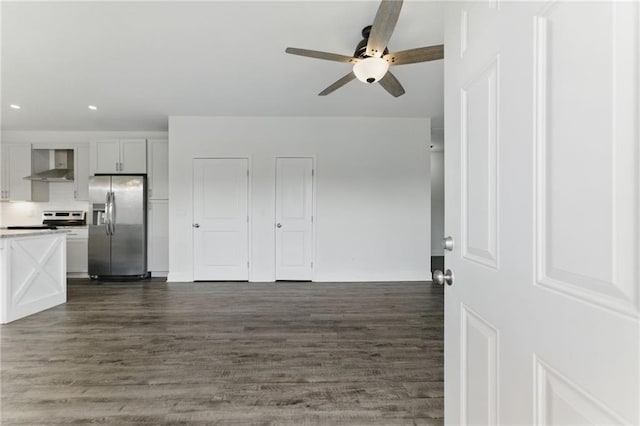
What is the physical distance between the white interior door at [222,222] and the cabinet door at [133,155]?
128cm

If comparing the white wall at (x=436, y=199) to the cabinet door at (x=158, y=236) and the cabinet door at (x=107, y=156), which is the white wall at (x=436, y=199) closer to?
the cabinet door at (x=158, y=236)

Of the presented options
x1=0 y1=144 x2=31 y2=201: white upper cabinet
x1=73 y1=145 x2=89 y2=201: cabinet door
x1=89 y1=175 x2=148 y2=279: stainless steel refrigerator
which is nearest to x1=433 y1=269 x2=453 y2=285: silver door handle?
x1=89 y1=175 x2=148 y2=279: stainless steel refrigerator

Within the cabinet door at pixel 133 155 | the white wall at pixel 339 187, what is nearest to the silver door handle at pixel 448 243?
the white wall at pixel 339 187

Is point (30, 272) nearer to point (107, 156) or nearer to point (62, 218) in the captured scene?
point (107, 156)

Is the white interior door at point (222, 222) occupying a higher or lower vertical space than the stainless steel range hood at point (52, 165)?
lower

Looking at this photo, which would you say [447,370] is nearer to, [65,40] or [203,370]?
[203,370]

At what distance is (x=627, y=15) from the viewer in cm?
49

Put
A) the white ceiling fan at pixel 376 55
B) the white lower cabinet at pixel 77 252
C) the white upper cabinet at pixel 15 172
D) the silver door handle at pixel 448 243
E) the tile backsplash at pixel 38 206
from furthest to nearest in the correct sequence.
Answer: the tile backsplash at pixel 38 206
the white upper cabinet at pixel 15 172
the white lower cabinet at pixel 77 252
the white ceiling fan at pixel 376 55
the silver door handle at pixel 448 243

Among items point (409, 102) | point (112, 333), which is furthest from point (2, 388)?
point (409, 102)

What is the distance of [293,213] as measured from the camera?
16.3 ft

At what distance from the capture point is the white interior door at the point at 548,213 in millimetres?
497

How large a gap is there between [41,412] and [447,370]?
7.21 feet

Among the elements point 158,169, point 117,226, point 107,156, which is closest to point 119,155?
point 107,156

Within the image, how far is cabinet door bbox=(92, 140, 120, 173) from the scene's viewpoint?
17.5ft
